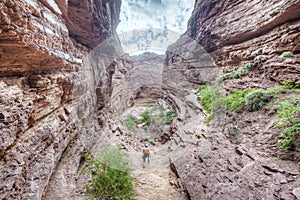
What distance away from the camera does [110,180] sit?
3312 millimetres

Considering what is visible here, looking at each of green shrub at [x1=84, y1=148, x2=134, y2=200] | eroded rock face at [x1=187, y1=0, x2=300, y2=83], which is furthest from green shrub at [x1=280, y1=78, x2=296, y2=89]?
green shrub at [x1=84, y1=148, x2=134, y2=200]

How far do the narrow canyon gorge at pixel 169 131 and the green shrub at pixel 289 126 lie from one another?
0.06ft

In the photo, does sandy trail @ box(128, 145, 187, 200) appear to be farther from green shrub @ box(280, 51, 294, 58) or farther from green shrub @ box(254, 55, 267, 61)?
green shrub @ box(254, 55, 267, 61)

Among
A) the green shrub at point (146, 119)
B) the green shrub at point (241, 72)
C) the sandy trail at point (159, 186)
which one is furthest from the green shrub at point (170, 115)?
the sandy trail at point (159, 186)

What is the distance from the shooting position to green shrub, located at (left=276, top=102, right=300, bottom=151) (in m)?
2.45

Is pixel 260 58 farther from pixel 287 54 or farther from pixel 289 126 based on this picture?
pixel 289 126

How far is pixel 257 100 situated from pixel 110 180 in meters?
4.83

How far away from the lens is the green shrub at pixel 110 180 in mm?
3145

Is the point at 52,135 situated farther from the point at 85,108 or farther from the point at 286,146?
the point at 286,146

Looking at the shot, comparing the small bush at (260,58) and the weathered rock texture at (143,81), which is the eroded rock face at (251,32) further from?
the weathered rock texture at (143,81)

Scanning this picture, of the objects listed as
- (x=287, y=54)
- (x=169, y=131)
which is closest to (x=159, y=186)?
(x=169, y=131)

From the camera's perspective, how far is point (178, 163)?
4.21 m

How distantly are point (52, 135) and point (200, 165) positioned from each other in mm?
3743

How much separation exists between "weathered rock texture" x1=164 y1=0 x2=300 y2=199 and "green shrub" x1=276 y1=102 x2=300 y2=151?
154 mm
